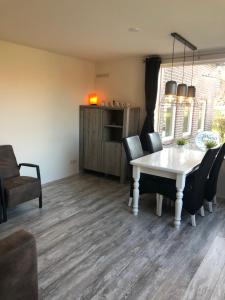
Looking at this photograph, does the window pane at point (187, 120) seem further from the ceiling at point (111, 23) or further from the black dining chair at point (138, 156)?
the black dining chair at point (138, 156)

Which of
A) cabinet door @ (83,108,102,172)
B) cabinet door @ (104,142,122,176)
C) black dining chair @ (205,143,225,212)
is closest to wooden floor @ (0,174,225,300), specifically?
black dining chair @ (205,143,225,212)

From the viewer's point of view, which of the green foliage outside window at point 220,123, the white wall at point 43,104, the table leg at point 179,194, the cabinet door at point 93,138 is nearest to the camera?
the table leg at point 179,194

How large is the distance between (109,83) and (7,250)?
171 inches

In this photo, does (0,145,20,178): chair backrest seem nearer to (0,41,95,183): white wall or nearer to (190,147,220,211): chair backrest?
(0,41,95,183): white wall

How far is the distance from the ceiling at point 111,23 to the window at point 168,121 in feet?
3.82

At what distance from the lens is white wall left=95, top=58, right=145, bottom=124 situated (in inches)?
189

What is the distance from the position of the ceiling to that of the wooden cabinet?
1.29m

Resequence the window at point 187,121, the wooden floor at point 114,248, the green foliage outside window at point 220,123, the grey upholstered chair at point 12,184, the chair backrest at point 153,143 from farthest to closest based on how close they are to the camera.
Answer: the window at point 187,121 < the green foliage outside window at point 220,123 < the chair backrest at point 153,143 < the grey upholstered chair at point 12,184 < the wooden floor at point 114,248

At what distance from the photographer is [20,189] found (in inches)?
127

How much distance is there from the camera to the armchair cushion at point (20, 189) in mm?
3131

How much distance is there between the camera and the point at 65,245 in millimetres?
2674

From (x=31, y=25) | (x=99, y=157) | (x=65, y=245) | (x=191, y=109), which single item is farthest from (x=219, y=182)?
(x=31, y=25)

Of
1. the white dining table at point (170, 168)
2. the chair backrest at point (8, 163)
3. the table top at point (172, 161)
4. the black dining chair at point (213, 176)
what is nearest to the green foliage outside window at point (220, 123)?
the table top at point (172, 161)

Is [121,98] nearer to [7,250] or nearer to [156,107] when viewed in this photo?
[156,107]
